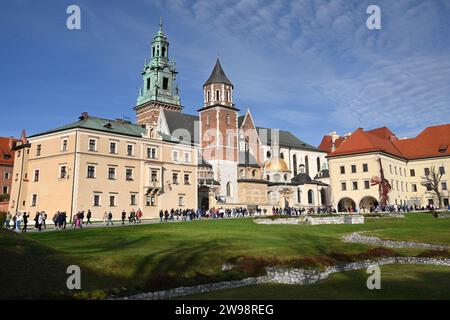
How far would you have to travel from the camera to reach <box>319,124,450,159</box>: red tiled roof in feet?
254

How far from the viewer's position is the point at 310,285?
1702 centimetres

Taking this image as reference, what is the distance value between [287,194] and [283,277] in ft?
223

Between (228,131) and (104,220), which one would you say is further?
(228,131)

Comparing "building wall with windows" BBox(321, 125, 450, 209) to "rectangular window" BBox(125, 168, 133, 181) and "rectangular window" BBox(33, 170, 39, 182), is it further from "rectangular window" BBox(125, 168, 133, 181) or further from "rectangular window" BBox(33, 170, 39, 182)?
"rectangular window" BBox(33, 170, 39, 182)

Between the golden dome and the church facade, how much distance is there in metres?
0.22

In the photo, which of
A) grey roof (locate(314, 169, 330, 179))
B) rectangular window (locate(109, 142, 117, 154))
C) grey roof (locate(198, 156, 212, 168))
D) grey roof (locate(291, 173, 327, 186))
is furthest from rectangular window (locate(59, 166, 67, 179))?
grey roof (locate(314, 169, 330, 179))

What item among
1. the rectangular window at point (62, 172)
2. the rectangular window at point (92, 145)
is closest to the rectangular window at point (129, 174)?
the rectangular window at point (92, 145)

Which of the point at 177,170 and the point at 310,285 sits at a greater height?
the point at 177,170

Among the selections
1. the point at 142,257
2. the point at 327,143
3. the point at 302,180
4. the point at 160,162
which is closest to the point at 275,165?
the point at 302,180

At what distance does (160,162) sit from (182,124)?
30.7 m
